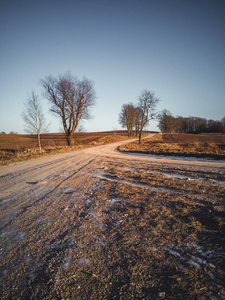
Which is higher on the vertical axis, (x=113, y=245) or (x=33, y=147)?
(x=33, y=147)

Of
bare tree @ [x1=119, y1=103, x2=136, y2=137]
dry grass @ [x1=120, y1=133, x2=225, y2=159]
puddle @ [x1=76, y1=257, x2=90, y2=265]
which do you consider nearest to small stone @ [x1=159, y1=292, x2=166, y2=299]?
puddle @ [x1=76, y1=257, x2=90, y2=265]

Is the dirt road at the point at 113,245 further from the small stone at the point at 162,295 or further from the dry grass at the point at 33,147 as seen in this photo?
the dry grass at the point at 33,147

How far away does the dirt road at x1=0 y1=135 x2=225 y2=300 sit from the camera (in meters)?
1.47

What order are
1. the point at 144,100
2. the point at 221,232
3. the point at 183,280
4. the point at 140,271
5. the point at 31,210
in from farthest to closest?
the point at 144,100 → the point at 31,210 → the point at 221,232 → the point at 140,271 → the point at 183,280

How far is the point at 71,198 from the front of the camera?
372 centimetres

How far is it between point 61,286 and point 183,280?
1390 mm

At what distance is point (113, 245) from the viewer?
2.05 m

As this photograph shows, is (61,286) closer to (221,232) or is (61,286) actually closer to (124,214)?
(124,214)

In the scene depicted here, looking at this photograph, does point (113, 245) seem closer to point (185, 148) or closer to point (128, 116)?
point (185, 148)

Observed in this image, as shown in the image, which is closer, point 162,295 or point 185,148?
point 162,295

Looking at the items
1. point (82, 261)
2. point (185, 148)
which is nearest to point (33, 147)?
point (185, 148)

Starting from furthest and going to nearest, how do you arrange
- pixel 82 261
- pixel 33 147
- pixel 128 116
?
1. pixel 128 116
2. pixel 33 147
3. pixel 82 261

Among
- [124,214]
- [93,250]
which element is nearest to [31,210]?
[93,250]

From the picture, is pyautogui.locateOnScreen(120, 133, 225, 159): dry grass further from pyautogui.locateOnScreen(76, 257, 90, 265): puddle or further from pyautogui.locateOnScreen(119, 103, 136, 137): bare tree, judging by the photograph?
pyautogui.locateOnScreen(119, 103, 136, 137): bare tree
